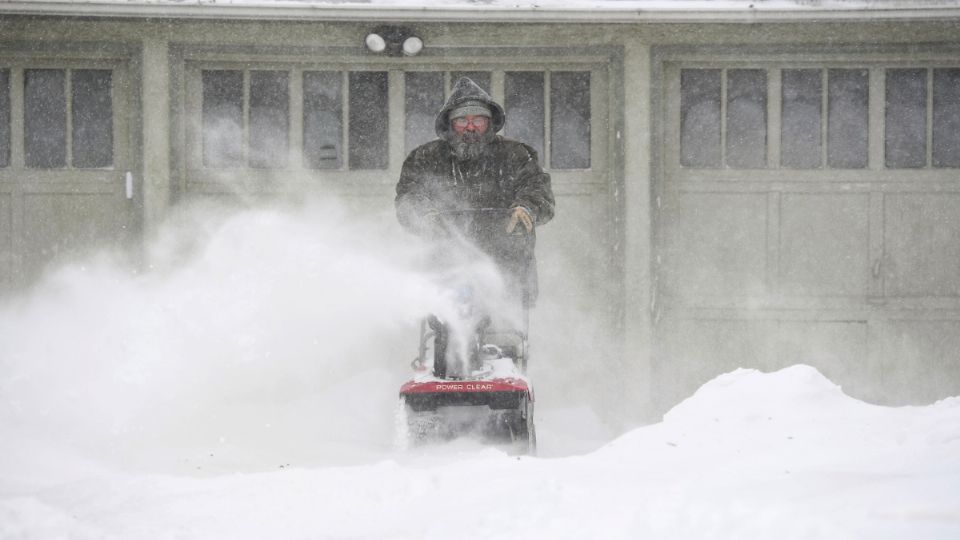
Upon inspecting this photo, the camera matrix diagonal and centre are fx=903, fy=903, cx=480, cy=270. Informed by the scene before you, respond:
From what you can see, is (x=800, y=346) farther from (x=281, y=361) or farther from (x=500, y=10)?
(x=281, y=361)

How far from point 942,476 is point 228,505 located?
301 cm

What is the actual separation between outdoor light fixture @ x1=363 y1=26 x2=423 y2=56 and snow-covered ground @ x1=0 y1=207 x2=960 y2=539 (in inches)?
56.8

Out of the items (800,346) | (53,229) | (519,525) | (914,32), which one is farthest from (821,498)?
(53,229)

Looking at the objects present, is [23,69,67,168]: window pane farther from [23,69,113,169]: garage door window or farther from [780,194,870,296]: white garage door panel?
[780,194,870,296]: white garage door panel

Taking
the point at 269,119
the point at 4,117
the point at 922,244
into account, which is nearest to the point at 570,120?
the point at 269,119

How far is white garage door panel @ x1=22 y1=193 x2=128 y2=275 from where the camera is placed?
7.41m

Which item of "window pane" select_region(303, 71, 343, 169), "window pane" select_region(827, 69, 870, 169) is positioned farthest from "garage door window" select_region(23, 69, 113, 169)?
"window pane" select_region(827, 69, 870, 169)

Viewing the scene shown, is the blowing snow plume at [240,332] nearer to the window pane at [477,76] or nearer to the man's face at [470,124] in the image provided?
the man's face at [470,124]

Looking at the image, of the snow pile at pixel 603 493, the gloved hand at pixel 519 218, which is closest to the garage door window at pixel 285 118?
the gloved hand at pixel 519 218

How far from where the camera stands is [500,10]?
6.75 m

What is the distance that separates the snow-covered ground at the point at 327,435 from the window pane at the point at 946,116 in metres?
2.92

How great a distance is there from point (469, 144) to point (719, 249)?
2.89m

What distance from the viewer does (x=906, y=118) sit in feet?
24.8

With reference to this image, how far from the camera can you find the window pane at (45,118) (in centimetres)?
744
